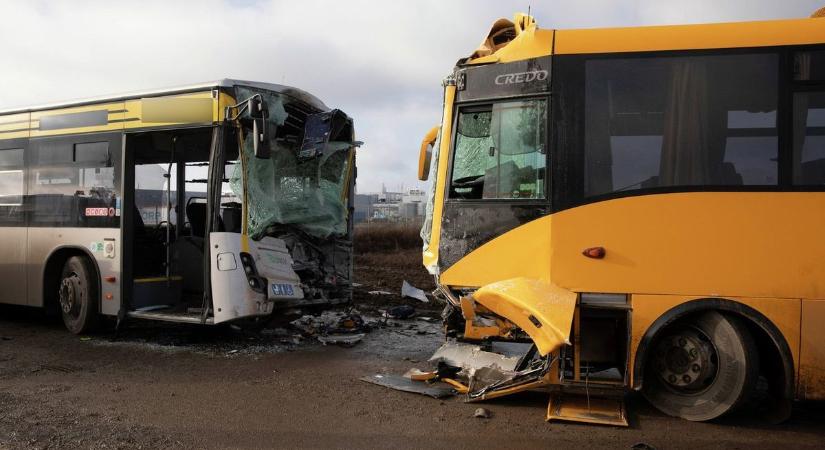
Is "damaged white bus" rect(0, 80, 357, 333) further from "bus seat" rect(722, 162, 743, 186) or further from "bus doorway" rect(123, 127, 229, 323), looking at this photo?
"bus seat" rect(722, 162, 743, 186)

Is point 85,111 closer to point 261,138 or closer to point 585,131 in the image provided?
point 261,138

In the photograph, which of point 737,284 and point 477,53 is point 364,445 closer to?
point 737,284

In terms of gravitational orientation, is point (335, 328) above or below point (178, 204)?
below

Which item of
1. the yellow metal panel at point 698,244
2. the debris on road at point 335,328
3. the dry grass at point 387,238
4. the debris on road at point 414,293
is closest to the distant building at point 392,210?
the dry grass at point 387,238

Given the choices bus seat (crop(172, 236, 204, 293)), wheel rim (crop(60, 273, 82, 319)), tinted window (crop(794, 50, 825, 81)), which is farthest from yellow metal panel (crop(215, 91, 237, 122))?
tinted window (crop(794, 50, 825, 81))

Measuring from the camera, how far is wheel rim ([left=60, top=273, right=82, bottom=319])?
Answer: 868 cm

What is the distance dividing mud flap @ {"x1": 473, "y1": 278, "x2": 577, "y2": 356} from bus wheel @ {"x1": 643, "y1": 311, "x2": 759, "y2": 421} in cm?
95

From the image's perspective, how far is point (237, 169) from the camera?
7.62 metres

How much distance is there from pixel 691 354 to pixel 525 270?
5.11ft

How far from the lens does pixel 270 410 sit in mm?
5449

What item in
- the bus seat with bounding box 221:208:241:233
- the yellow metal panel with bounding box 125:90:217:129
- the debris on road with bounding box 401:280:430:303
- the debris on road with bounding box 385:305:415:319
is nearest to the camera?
the yellow metal panel with bounding box 125:90:217:129

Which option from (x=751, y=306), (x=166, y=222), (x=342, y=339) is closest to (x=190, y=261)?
Result: (x=166, y=222)

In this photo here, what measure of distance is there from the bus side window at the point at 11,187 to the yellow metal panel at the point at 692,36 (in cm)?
849

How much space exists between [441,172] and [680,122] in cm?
216
